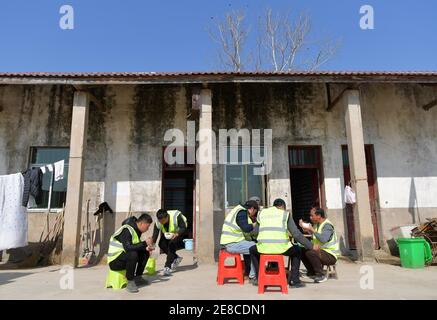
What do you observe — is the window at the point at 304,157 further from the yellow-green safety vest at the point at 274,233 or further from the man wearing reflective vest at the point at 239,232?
the yellow-green safety vest at the point at 274,233

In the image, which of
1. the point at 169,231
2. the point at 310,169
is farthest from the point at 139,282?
the point at 310,169

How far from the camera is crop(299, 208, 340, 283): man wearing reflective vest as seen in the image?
5254mm

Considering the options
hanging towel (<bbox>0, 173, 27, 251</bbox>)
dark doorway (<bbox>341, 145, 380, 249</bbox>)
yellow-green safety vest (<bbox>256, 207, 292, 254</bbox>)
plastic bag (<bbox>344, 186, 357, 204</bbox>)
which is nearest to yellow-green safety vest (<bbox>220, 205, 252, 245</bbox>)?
yellow-green safety vest (<bbox>256, 207, 292, 254</bbox>)

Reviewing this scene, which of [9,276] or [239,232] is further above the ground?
[239,232]

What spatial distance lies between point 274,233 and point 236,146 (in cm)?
525

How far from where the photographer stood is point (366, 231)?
7723 millimetres

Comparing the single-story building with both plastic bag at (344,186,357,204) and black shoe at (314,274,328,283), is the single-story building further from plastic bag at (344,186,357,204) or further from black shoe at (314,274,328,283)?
black shoe at (314,274,328,283)

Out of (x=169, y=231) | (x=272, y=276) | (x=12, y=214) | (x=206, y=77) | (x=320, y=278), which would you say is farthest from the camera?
(x=206, y=77)

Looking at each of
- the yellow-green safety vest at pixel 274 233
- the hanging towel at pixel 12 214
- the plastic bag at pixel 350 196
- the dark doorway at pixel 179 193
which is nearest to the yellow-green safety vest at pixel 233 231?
the yellow-green safety vest at pixel 274 233

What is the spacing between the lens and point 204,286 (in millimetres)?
5125

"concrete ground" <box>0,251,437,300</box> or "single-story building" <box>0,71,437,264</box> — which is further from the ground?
"single-story building" <box>0,71,437,264</box>

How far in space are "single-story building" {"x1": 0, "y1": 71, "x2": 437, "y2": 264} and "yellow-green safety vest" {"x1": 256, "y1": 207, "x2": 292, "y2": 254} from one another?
4347mm

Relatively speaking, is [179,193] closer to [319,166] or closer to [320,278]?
[319,166]

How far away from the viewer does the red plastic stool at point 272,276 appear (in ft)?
14.6
